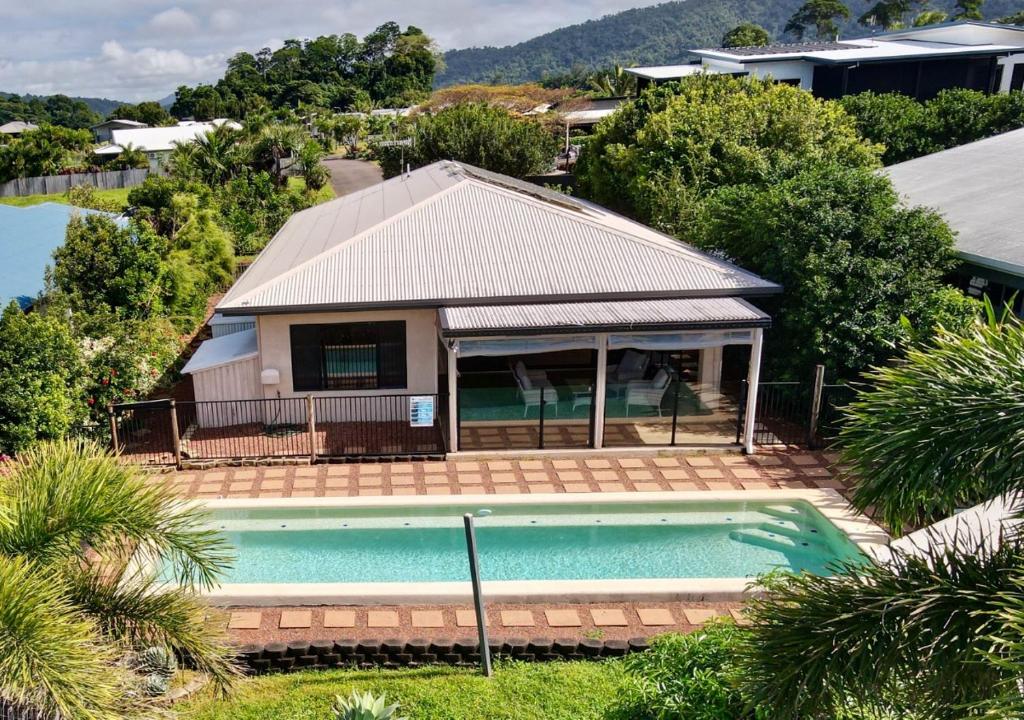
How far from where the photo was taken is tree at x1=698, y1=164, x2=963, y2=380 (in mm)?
14883

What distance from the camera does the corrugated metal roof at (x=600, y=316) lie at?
13.8 meters

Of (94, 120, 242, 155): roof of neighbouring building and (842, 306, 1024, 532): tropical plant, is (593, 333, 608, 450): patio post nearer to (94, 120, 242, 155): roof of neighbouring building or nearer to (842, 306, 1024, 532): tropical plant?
(842, 306, 1024, 532): tropical plant

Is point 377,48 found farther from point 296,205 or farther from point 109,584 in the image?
point 109,584

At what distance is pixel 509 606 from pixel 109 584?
16.1 feet

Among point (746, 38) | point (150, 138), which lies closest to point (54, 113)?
point (150, 138)

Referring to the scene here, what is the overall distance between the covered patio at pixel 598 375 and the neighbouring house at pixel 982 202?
18.0ft

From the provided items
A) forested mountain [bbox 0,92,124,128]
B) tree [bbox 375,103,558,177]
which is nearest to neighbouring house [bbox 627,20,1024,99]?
tree [bbox 375,103,558,177]

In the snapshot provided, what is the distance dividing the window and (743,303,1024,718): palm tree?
37.5 ft

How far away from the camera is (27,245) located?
2328 cm

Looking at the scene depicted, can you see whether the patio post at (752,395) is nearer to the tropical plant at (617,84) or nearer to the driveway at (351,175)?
the driveway at (351,175)

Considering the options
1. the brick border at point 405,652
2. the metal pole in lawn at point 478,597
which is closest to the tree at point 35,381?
the brick border at point 405,652

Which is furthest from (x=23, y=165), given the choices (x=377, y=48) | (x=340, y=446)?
(x=377, y=48)

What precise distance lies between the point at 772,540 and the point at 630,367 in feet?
15.9

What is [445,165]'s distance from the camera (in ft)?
81.3
